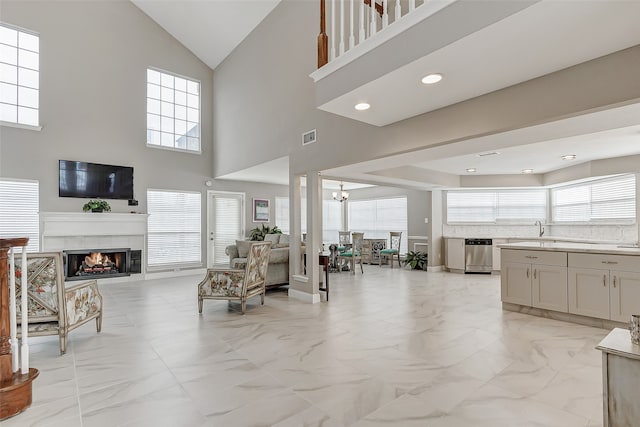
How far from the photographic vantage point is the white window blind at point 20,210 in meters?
6.03

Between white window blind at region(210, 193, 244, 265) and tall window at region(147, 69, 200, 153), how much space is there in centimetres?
148

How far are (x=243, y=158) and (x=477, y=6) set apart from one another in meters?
5.91

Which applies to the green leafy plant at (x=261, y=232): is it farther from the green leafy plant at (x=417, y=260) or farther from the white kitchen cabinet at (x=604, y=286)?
the white kitchen cabinet at (x=604, y=286)

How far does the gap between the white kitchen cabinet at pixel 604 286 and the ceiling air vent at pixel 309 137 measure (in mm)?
3798

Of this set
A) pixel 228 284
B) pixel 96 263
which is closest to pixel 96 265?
pixel 96 263

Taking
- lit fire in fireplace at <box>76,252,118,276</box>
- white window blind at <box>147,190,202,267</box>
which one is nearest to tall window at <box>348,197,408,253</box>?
white window blind at <box>147,190,202,267</box>

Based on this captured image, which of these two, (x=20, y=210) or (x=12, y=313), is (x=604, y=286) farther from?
(x=20, y=210)

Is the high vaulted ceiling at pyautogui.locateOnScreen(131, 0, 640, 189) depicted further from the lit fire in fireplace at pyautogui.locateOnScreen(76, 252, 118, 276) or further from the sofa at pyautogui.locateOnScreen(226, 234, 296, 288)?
the lit fire in fireplace at pyautogui.locateOnScreen(76, 252, 118, 276)

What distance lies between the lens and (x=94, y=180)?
22.6 feet

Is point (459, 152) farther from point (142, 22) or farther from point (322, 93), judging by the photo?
point (142, 22)

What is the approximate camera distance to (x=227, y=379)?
8.68ft

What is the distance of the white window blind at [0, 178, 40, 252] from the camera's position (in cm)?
603

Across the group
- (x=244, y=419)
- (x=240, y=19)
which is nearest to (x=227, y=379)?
(x=244, y=419)

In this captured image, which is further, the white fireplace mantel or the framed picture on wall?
the framed picture on wall
